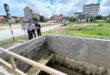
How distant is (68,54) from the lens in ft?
23.6

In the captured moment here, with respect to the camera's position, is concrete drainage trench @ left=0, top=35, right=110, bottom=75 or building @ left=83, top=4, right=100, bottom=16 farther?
building @ left=83, top=4, right=100, bottom=16

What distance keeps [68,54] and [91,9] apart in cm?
5211

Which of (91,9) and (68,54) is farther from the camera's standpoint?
(91,9)

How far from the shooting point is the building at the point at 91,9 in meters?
54.4

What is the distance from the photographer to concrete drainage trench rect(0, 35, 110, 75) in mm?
5785

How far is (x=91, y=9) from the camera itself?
55.1 meters

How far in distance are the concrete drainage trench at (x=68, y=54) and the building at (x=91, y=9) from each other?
49653 millimetres

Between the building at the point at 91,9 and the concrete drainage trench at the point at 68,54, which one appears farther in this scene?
the building at the point at 91,9

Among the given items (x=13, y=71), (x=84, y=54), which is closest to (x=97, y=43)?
(x=84, y=54)

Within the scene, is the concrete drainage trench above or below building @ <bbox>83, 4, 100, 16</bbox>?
below

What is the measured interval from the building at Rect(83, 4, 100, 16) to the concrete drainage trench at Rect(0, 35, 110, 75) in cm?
4965

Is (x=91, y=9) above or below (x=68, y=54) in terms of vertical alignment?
above

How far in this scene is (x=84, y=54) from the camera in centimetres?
642

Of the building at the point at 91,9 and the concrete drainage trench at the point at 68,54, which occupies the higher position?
the building at the point at 91,9
